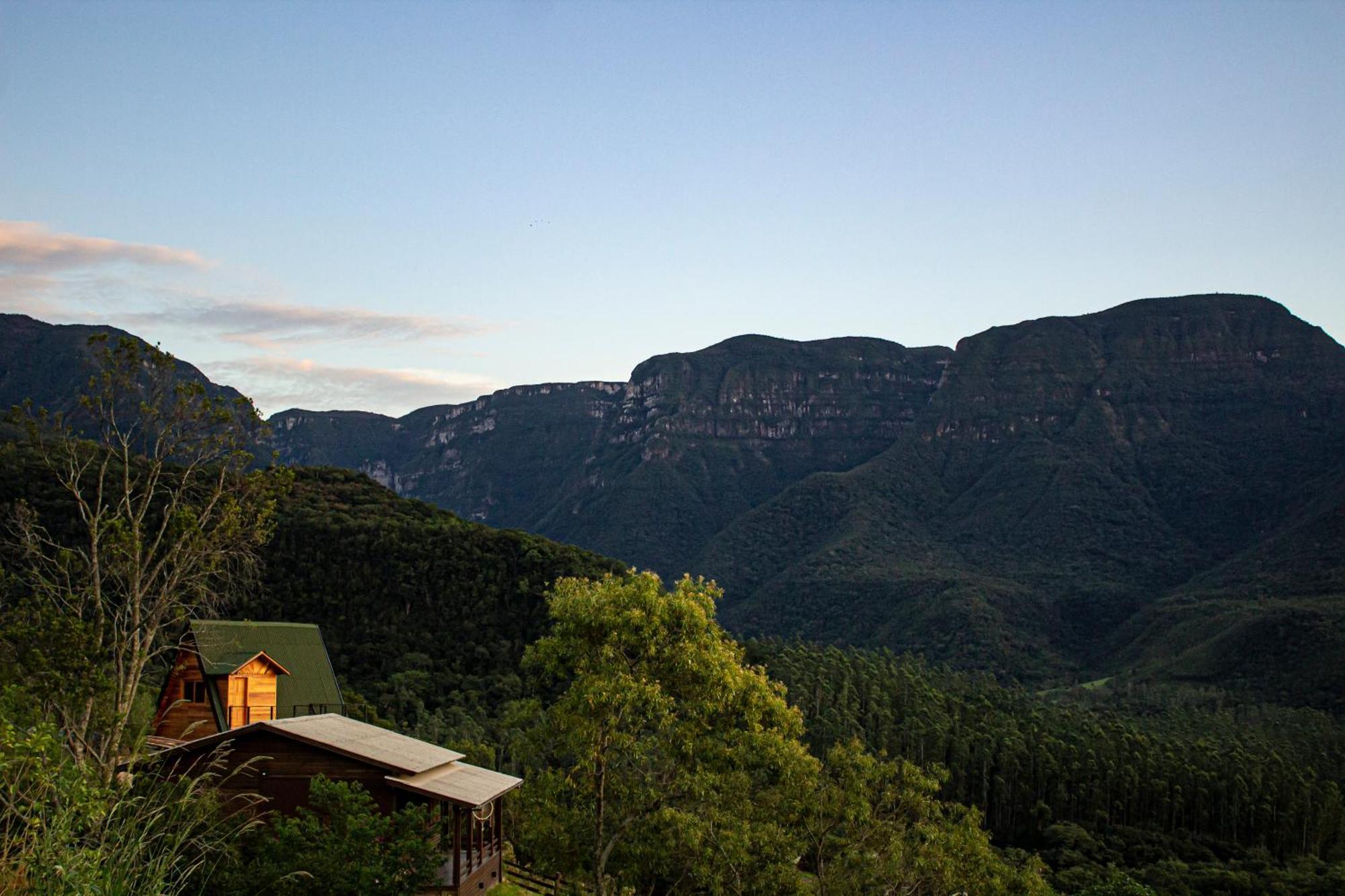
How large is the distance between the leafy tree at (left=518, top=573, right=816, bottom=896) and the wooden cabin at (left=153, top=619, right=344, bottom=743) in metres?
9.89

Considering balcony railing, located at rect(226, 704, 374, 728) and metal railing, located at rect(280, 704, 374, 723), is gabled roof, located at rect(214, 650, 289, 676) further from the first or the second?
metal railing, located at rect(280, 704, 374, 723)

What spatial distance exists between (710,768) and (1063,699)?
326 ft

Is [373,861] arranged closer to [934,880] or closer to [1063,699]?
[934,880]

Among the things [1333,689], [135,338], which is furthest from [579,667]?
[1333,689]

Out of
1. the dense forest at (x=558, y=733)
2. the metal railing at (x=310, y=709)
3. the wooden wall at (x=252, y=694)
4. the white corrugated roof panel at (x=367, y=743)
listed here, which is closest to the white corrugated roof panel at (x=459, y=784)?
the white corrugated roof panel at (x=367, y=743)

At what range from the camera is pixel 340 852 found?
61.6ft

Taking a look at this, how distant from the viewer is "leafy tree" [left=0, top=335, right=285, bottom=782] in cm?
2150

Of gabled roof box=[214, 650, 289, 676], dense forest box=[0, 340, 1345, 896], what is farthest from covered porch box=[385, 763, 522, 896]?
gabled roof box=[214, 650, 289, 676]

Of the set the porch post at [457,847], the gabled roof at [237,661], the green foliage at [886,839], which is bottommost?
the green foliage at [886,839]

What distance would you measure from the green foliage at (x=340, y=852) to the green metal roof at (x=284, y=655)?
1098 cm

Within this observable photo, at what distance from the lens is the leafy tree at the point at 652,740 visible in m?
22.0

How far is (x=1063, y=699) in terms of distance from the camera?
113 metres

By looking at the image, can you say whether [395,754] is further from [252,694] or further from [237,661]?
[252,694]

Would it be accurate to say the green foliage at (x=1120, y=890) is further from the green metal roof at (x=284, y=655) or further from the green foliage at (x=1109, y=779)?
the green metal roof at (x=284, y=655)
